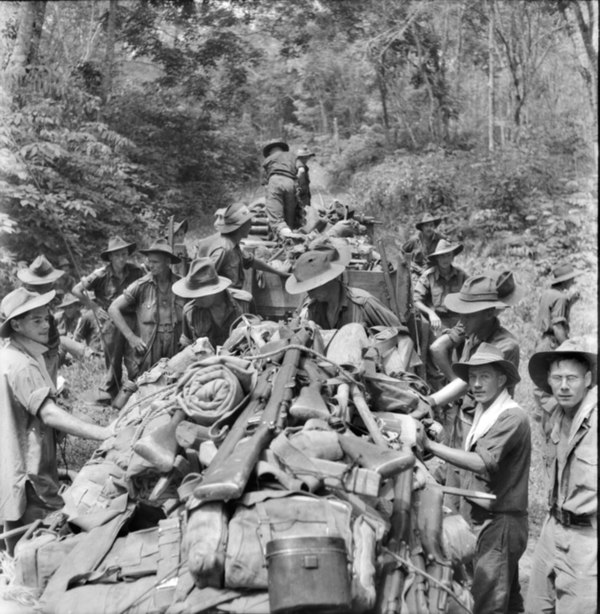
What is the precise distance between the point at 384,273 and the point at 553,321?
6.28 ft

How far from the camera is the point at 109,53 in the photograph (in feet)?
53.3

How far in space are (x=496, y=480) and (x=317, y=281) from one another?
1953 mm

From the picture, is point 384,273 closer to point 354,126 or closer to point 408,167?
point 408,167

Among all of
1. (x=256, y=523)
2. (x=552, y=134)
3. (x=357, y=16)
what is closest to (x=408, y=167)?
(x=552, y=134)

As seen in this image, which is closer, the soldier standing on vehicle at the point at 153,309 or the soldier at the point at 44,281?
the soldier at the point at 44,281

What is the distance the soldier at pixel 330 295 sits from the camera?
621 centimetres

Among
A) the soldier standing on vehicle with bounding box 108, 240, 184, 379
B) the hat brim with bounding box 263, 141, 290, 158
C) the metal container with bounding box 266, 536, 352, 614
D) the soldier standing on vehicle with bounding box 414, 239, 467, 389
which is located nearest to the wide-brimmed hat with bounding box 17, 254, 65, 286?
the soldier standing on vehicle with bounding box 108, 240, 184, 379

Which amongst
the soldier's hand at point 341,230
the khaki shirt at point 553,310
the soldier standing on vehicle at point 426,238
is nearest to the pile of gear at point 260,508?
the khaki shirt at point 553,310

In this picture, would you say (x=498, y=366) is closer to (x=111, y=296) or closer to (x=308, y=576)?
(x=308, y=576)

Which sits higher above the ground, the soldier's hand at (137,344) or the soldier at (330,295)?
the soldier at (330,295)

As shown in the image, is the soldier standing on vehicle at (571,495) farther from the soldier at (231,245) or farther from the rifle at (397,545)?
the soldier at (231,245)

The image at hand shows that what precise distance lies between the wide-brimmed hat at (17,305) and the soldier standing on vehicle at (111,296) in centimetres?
369

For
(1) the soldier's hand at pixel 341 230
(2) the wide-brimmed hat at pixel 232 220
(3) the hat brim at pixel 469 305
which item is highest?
(2) the wide-brimmed hat at pixel 232 220

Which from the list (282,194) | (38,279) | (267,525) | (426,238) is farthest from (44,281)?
(426,238)
